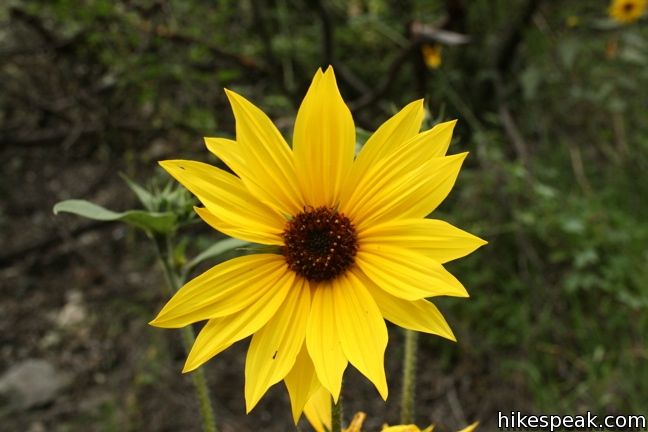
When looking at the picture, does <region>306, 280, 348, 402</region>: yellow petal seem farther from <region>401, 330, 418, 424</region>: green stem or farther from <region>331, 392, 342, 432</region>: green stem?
<region>401, 330, 418, 424</region>: green stem

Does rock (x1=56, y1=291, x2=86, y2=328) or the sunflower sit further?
rock (x1=56, y1=291, x2=86, y2=328)

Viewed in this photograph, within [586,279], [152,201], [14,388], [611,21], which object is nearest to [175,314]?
[152,201]

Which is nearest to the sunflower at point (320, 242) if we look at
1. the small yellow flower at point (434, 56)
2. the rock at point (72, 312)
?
the rock at point (72, 312)

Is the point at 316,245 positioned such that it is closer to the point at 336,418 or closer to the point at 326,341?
the point at 326,341

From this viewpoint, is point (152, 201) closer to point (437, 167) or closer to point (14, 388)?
point (437, 167)

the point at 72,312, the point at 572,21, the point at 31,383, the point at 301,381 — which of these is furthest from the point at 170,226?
the point at 572,21

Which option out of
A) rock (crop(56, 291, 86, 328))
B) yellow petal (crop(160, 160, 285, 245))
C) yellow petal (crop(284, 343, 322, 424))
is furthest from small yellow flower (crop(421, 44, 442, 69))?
yellow petal (crop(284, 343, 322, 424))

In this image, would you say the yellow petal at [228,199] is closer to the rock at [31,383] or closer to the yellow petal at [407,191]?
the yellow petal at [407,191]
